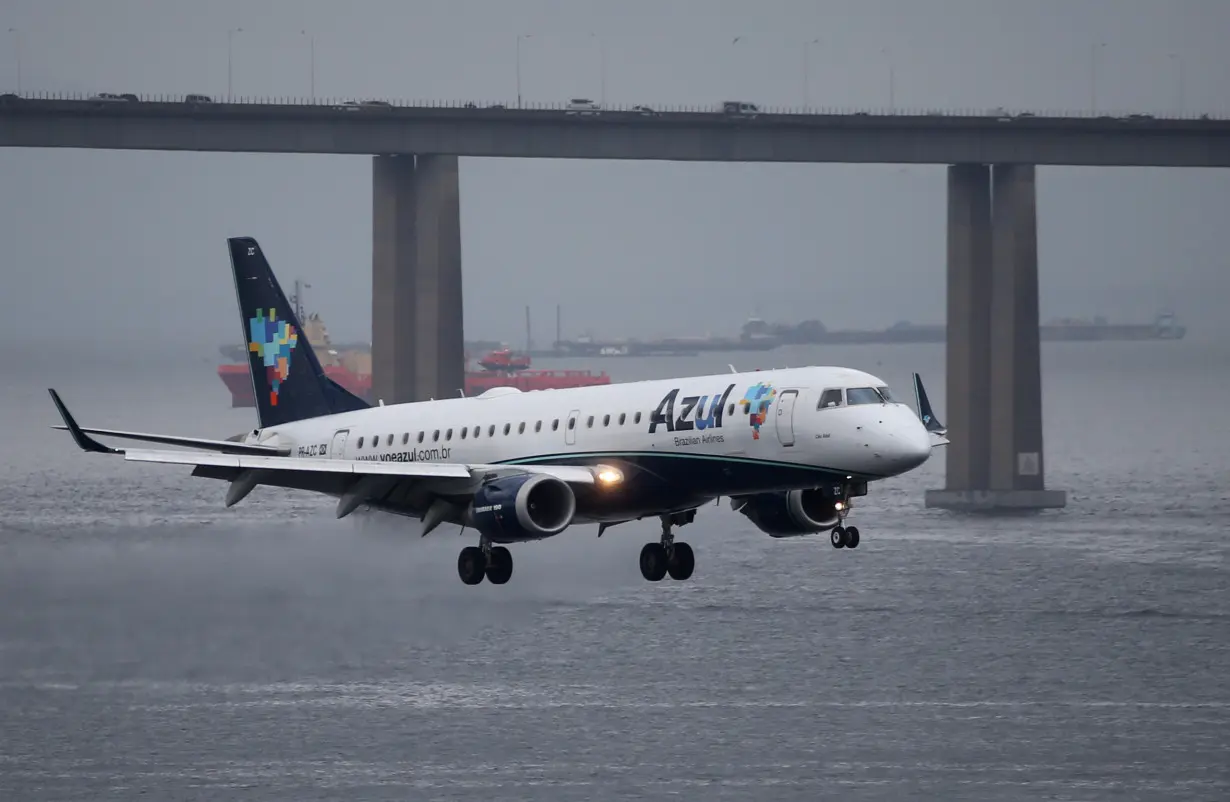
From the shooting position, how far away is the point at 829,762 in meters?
85.4

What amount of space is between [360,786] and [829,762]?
18.6 m


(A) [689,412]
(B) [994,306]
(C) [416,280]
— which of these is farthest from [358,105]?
(A) [689,412]

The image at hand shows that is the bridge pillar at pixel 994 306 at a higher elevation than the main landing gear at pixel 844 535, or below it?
higher

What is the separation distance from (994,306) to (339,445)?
7769 cm

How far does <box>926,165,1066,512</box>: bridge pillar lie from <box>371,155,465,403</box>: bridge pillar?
3553 centimetres

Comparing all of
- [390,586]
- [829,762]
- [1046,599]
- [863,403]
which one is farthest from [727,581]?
[863,403]

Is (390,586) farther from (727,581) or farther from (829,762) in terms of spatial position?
(727,581)

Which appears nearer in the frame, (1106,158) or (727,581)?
(727,581)

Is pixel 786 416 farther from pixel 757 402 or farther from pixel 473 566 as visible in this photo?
pixel 473 566

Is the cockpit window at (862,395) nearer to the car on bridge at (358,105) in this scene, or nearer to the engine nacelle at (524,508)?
the engine nacelle at (524,508)

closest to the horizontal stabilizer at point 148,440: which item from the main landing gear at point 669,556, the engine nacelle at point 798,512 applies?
the main landing gear at point 669,556

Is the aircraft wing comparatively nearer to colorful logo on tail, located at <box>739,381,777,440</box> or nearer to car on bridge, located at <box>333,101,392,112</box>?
colorful logo on tail, located at <box>739,381,777,440</box>

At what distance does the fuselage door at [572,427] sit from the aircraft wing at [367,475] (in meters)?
0.96

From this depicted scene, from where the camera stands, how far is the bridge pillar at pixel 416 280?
13562 centimetres
